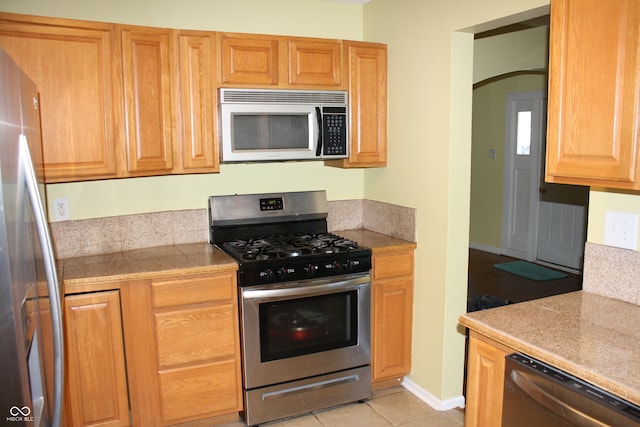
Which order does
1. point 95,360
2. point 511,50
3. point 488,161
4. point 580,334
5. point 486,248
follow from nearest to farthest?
point 580,334, point 95,360, point 511,50, point 488,161, point 486,248

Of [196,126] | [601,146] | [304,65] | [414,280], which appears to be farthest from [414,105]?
[601,146]

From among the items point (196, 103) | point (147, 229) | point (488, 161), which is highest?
point (196, 103)

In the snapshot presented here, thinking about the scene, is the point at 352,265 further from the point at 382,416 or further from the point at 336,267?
the point at 382,416

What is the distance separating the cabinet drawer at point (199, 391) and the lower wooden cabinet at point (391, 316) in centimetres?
87

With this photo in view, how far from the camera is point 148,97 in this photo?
9.38 ft

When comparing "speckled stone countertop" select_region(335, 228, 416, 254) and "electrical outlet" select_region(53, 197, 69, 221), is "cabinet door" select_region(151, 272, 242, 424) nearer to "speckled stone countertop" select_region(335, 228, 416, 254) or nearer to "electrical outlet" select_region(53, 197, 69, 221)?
"electrical outlet" select_region(53, 197, 69, 221)

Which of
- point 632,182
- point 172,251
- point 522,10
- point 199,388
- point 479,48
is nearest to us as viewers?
point 632,182

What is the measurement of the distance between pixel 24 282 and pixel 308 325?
6.34 ft

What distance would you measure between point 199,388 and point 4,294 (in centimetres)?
192

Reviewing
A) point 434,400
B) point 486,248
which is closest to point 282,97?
point 434,400

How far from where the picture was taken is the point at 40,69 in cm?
260

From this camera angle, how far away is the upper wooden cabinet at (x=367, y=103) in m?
3.33

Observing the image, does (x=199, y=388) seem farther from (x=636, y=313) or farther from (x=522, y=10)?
(x=522, y=10)

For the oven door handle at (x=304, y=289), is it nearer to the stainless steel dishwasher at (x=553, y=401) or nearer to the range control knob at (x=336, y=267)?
the range control knob at (x=336, y=267)
